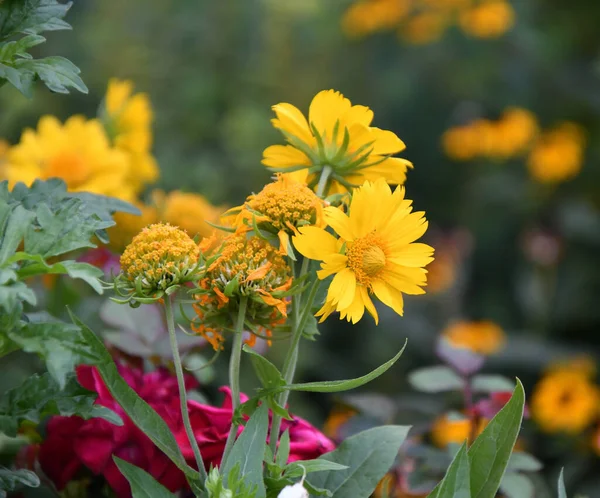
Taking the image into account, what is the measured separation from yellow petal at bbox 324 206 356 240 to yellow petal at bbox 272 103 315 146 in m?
0.08

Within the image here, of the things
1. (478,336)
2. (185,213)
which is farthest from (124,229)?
(478,336)

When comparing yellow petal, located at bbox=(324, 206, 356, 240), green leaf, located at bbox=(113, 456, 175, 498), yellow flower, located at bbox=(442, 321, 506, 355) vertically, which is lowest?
yellow flower, located at bbox=(442, 321, 506, 355)

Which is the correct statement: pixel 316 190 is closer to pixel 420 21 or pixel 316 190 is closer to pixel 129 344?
pixel 129 344

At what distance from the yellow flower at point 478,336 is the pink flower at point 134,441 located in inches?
43.3

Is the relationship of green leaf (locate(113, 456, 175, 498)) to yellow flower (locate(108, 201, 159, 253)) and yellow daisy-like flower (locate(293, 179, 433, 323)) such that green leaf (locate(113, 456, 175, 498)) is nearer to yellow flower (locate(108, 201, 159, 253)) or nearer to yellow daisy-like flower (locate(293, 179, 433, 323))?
yellow daisy-like flower (locate(293, 179, 433, 323))

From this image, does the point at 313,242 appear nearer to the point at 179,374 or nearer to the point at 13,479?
the point at 179,374

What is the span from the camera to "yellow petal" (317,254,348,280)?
445mm

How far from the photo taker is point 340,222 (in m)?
0.45

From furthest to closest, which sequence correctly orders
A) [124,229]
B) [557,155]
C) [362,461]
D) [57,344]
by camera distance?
1. [557,155]
2. [124,229]
3. [362,461]
4. [57,344]

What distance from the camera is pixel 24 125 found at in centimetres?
161

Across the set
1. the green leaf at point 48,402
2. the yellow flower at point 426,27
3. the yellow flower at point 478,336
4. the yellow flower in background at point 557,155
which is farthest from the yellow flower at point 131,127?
the yellow flower at point 426,27

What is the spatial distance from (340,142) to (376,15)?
5.35ft

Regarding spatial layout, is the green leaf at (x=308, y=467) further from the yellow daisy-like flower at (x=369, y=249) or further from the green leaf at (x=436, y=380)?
the green leaf at (x=436, y=380)

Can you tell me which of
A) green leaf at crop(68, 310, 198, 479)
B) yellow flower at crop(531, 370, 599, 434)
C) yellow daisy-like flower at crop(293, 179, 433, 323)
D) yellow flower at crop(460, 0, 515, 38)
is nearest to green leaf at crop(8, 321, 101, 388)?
green leaf at crop(68, 310, 198, 479)
